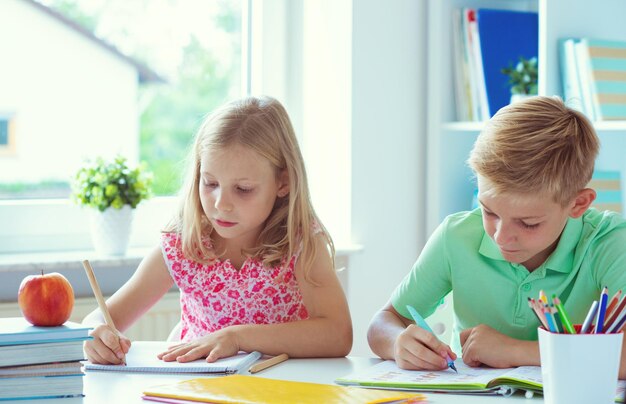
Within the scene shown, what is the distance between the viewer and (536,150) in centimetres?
153

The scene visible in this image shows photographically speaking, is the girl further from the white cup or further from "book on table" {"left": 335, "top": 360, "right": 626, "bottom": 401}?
the white cup

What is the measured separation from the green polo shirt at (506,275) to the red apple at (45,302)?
677 mm

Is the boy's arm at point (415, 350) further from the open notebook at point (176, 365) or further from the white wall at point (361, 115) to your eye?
the white wall at point (361, 115)

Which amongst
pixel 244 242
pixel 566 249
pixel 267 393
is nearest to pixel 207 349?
pixel 267 393

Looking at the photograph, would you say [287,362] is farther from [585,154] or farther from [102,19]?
[102,19]

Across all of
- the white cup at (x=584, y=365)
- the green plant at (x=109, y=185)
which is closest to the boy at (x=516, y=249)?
the white cup at (x=584, y=365)

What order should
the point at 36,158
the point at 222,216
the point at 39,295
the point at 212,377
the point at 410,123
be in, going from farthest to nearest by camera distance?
1. the point at 410,123
2. the point at 36,158
3. the point at 222,216
4. the point at 212,377
5. the point at 39,295

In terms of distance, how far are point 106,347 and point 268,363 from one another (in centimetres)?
26

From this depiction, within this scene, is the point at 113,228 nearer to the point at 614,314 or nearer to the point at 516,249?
the point at 516,249

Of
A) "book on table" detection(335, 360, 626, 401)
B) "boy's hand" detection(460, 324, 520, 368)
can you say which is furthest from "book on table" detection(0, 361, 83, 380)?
"boy's hand" detection(460, 324, 520, 368)

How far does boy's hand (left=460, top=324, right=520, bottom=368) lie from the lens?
1510mm

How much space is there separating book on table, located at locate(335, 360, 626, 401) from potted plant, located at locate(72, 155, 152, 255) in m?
1.28

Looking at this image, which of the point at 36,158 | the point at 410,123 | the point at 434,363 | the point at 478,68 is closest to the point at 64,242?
the point at 36,158

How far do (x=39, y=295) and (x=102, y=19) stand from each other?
1.63m
